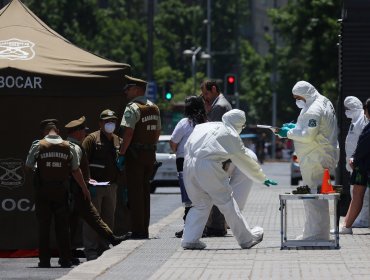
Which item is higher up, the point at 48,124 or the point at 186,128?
the point at 48,124

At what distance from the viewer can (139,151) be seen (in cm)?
1758

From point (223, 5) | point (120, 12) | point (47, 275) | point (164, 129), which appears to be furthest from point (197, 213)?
point (223, 5)

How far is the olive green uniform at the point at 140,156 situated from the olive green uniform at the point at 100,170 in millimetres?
276

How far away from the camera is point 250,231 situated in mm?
15891

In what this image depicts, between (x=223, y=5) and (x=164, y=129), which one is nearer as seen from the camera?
(x=164, y=129)

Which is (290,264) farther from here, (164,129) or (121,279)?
(164,129)

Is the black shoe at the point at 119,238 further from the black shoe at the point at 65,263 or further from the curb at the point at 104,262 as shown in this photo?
the black shoe at the point at 65,263

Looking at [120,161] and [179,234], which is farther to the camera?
[179,234]

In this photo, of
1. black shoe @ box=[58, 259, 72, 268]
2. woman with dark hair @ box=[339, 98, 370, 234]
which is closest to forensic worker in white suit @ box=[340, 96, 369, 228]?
woman with dark hair @ box=[339, 98, 370, 234]

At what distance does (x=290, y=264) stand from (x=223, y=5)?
98852mm

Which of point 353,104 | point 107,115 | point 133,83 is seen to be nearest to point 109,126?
point 107,115

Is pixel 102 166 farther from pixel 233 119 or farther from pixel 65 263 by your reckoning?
pixel 233 119

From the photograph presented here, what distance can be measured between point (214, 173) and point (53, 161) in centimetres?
183

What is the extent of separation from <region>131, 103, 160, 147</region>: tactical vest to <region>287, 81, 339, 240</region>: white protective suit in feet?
7.04
